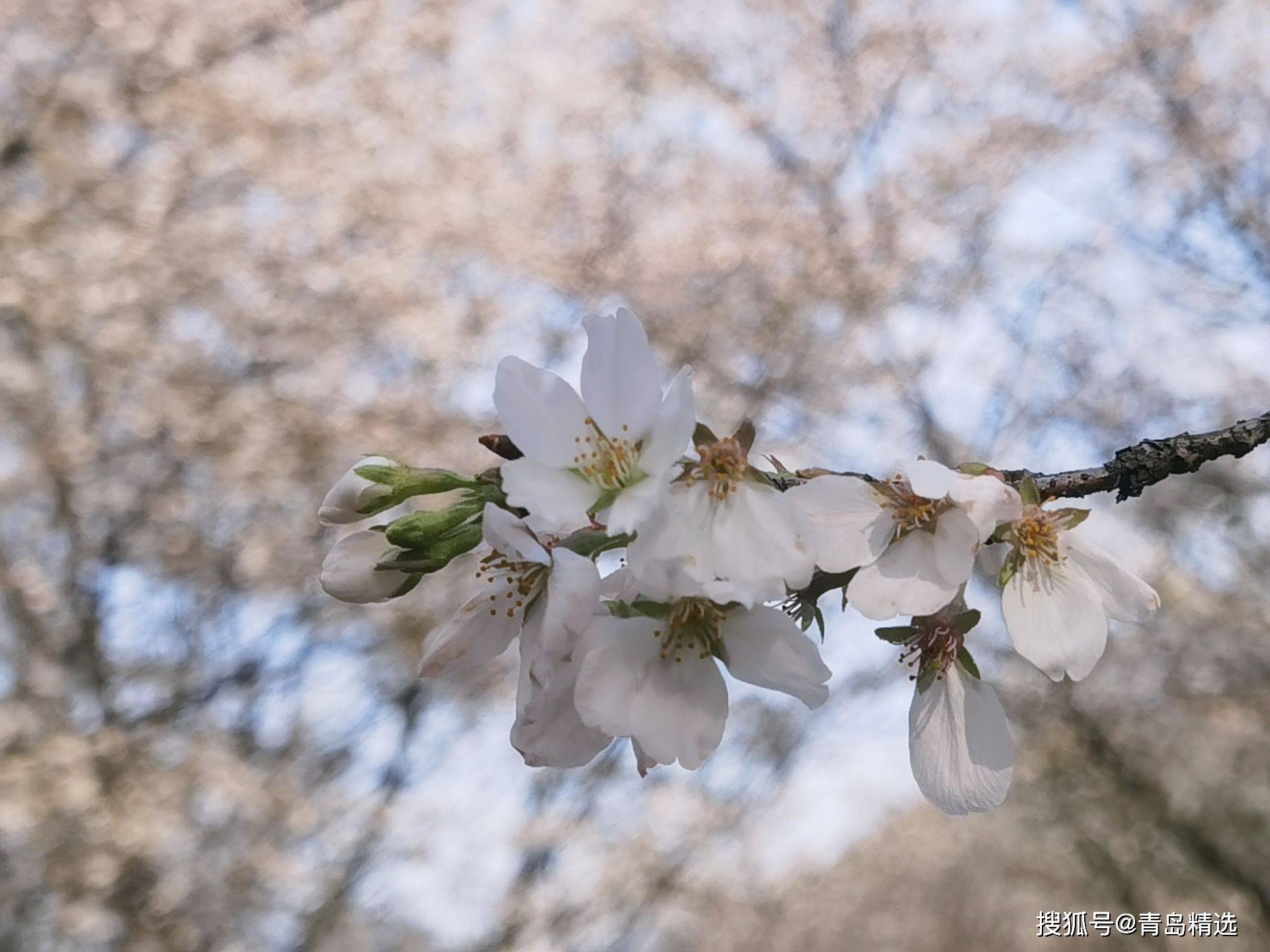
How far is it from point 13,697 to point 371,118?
64.3 inches

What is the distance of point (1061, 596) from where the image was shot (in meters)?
0.30

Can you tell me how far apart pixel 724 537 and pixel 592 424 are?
7 cm

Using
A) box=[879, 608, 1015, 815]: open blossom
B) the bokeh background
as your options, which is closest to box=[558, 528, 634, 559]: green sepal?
box=[879, 608, 1015, 815]: open blossom

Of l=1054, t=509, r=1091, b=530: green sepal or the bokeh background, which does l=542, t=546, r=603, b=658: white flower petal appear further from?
the bokeh background

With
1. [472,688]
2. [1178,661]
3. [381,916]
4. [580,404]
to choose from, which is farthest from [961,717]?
[1178,661]

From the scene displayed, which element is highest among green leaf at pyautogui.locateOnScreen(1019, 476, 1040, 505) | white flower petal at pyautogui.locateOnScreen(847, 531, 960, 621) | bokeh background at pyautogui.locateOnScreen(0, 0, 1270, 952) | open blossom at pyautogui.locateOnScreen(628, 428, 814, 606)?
green leaf at pyautogui.locateOnScreen(1019, 476, 1040, 505)

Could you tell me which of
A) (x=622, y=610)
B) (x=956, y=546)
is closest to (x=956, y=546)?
(x=956, y=546)

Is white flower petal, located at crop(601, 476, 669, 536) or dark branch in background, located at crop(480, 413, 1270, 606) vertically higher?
dark branch in background, located at crop(480, 413, 1270, 606)

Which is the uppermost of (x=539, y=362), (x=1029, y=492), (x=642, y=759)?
(x=1029, y=492)

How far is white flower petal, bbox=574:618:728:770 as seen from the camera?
10.8 inches

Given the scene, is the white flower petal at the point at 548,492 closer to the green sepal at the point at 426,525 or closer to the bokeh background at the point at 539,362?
the green sepal at the point at 426,525

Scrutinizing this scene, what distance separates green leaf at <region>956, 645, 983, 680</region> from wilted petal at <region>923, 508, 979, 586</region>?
0.04 metres

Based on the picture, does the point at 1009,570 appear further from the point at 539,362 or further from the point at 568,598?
the point at 539,362

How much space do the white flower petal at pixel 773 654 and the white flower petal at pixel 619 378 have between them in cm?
7
